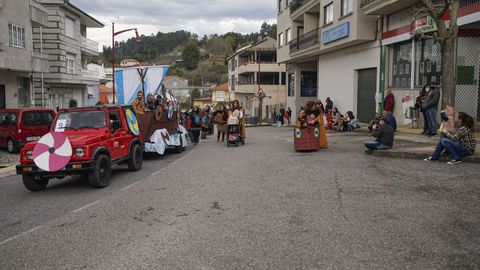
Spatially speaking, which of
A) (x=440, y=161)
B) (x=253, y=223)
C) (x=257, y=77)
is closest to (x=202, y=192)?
(x=253, y=223)

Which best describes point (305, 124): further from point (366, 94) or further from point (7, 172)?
point (366, 94)

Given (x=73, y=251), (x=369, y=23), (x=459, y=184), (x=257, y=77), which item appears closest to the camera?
(x=73, y=251)

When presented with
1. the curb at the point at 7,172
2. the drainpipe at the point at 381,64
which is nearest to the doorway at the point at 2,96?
the curb at the point at 7,172

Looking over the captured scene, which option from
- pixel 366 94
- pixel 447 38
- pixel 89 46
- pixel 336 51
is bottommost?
pixel 366 94

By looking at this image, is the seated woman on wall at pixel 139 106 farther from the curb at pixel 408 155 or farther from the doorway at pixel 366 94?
the doorway at pixel 366 94

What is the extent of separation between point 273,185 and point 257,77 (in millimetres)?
60294

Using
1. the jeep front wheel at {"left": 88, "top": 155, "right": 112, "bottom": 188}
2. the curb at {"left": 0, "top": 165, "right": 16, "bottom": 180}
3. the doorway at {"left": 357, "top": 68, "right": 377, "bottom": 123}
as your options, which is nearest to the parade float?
the curb at {"left": 0, "top": 165, "right": 16, "bottom": 180}

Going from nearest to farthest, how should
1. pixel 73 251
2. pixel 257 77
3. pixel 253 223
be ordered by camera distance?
pixel 73 251 → pixel 253 223 → pixel 257 77

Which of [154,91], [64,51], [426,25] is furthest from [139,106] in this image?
[64,51]

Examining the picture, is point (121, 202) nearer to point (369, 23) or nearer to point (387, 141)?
point (387, 141)

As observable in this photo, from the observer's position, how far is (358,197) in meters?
8.27

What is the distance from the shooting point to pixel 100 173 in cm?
1024

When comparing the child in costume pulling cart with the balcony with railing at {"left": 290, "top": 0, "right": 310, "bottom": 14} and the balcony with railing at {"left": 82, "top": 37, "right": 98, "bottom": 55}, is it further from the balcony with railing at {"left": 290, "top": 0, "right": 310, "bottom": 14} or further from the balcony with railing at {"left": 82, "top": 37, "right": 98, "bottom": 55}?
the balcony with railing at {"left": 82, "top": 37, "right": 98, "bottom": 55}

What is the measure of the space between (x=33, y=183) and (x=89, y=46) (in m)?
39.3
